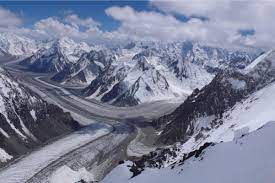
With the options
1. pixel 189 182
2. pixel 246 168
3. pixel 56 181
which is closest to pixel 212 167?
pixel 189 182

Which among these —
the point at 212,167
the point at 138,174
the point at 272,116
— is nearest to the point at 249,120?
the point at 272,116

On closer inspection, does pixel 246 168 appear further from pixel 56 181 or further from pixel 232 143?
pixel 56 181

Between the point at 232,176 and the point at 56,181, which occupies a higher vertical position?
the point at 232,176

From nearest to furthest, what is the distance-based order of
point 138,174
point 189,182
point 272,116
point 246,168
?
point 246,168, point 189,182, point 138,174, point 272,116

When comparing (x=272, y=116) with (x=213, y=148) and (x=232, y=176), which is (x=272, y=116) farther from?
(x=232, y=176)

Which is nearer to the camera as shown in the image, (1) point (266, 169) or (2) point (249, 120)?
(1) point (266, 169)

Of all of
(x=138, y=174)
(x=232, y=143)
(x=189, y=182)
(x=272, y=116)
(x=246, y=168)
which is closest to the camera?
(x=246, y=168)
